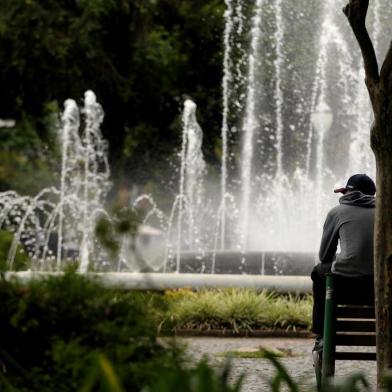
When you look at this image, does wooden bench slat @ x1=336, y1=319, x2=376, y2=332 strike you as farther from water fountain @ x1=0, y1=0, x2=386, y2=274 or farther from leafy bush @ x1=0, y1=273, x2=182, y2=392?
water fountain @ x1=0, y1=0, x2=386, y2=274

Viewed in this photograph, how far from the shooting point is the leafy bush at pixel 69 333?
4492 mm

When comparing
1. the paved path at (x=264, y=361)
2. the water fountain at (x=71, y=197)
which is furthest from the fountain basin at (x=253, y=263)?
the water fountain at (x=71, y=197)

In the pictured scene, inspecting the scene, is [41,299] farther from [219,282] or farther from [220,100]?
[220,100]

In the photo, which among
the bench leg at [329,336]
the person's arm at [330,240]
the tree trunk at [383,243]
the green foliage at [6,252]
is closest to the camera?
the green foliage at [6,252]

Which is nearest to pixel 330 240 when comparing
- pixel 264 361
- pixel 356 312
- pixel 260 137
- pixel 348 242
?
pixel 348 242

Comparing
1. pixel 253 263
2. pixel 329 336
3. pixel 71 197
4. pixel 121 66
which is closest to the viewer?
pixel 329 336

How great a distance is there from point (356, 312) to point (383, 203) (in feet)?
3.23

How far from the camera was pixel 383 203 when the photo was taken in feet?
21.8

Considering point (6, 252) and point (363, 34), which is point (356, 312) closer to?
point (363, 34)

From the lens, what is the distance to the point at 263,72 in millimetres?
33875

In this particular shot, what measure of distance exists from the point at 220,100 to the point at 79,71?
3999 mm

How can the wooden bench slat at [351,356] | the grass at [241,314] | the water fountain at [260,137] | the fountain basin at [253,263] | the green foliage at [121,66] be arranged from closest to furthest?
the wooden bench slat at [351,356] → the grass at [241,314] → the fountain basin at [253,263] → the water fountain at [260,137] → the green foliage at [121,66]

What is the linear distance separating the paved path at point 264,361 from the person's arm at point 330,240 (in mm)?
746

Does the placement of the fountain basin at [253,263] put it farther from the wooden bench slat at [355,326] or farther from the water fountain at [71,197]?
the wooden bench slat at [355,326]
